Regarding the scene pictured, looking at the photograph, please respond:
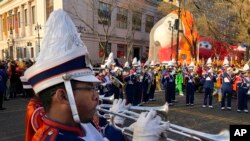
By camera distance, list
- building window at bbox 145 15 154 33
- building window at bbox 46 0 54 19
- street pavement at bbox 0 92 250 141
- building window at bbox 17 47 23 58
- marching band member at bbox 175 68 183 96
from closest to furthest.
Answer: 1. street pavement at bbox 0 92 250 141
2. marching band member at bbox 175 68 183 96
3. building window at bbox 46 0 54 19
4. building window at bbox 17 47 23 58
5. building window at bbox 145 15 154 33

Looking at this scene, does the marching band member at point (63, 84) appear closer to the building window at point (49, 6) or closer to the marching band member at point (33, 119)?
the marching band member at point (33, 119)

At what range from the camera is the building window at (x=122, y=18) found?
39.9 meters

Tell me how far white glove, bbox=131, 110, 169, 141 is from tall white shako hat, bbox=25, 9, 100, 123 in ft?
1.32

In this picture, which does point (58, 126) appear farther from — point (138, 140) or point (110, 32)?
point (110, 32)

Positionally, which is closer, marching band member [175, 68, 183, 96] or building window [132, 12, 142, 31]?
marching band member [175, 68, 183, 96]

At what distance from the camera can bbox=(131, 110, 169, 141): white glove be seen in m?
1.94

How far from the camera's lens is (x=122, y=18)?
4081 cm

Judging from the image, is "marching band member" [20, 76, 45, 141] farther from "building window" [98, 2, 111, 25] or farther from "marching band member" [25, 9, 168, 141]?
"building window" [98, 2, 111, 25]

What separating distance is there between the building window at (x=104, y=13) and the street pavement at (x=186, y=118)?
22860 millimetres

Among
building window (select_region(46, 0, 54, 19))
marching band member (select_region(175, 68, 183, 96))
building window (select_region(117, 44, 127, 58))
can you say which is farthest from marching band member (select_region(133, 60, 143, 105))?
building window (select_region(117, 44, 127, 58))

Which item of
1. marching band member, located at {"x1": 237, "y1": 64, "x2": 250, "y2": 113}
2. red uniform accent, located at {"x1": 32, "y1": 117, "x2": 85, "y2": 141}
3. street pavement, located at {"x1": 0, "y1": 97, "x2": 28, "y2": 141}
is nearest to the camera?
red uniform accent, located at {"x1": 32, "y1": 117, "x2": 85, "y2": 141}

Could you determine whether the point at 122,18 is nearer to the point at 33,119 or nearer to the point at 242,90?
the point at 242,90

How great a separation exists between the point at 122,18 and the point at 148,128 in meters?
39.5

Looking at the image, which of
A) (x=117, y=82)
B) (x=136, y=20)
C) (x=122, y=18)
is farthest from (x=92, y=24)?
(x=117, y=82)
